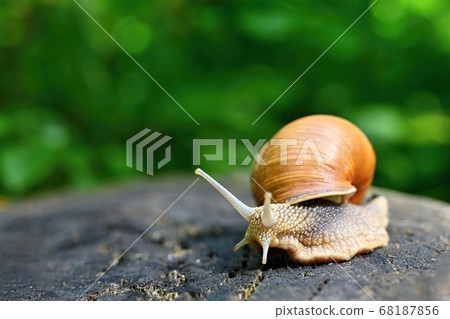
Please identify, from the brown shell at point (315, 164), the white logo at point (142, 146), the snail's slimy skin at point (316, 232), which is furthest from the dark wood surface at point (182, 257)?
the white logo at point (142, 146)

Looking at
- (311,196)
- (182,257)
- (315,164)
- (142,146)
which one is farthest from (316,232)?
(142,146)

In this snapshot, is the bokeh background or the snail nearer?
the snail

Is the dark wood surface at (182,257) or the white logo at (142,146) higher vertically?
the white logo at (142,146)

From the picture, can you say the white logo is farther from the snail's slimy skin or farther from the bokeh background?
the snail's slimy skin

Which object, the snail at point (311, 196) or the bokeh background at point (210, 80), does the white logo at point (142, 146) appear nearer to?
the bokeh background at point (210, 80)

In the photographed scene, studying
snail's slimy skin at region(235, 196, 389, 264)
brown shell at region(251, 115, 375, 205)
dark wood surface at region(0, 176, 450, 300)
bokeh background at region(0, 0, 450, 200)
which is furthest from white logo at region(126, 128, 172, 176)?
snail's slimy skin at region(235, 196, 389, 264)
